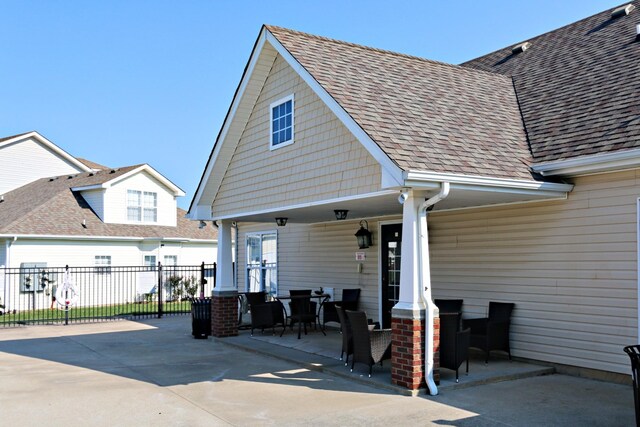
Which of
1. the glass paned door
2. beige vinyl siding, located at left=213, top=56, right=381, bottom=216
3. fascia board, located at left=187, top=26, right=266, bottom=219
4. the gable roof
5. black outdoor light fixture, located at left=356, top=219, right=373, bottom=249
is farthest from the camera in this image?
the gable roof

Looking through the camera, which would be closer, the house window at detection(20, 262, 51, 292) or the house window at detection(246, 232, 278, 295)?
the house window at detection(246, 232, 278, 295)

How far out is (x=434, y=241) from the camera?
11234 mm

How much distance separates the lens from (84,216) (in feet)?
80.6

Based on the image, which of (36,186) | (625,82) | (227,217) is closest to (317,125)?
(227,217)

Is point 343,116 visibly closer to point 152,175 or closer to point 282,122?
point 282,122

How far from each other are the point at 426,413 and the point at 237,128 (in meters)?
7.68

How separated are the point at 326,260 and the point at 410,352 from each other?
6989 millimetres

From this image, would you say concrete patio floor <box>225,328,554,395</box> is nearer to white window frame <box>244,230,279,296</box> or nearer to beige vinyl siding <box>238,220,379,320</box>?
beige vinyl siding <box>238,220,379,320</box>

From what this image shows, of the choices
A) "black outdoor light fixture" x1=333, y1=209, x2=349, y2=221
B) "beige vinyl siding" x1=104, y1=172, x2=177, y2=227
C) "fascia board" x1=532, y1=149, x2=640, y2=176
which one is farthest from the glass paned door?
"beige vinyl siding" x1=104, y1=172, x2=177, y2=227

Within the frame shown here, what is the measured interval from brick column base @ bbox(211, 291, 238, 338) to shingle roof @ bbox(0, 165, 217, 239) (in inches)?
463

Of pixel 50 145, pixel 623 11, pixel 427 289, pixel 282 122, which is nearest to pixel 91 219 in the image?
pixel 50 145

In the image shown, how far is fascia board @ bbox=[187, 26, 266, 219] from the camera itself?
1156 cm

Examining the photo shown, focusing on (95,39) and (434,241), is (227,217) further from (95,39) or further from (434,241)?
(95,39)

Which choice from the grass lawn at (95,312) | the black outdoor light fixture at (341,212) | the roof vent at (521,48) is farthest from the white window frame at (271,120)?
the grass lawn at (95,312)
